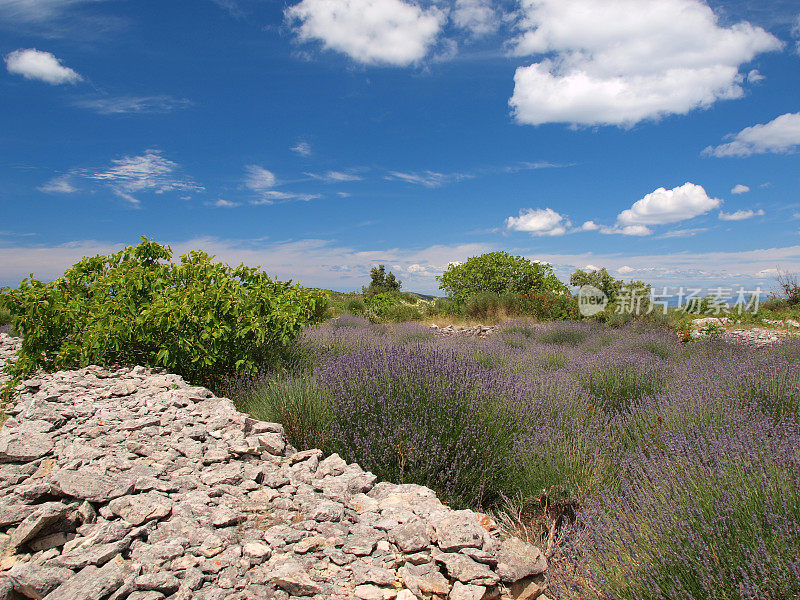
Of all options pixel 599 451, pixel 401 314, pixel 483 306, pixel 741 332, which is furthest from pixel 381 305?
pixel 599 451

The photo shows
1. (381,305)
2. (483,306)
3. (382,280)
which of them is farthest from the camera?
(382,280)

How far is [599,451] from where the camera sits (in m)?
3.30

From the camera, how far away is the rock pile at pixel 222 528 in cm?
198

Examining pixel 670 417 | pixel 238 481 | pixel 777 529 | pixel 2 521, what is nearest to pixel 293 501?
pixel 238 481

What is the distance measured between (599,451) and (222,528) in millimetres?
2418

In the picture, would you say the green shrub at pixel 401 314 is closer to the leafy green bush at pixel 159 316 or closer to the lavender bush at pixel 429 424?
the leafy green bush at pixel 159 316

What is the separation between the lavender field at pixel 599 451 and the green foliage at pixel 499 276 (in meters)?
11.0

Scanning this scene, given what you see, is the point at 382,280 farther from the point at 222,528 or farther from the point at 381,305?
the point at 222,528

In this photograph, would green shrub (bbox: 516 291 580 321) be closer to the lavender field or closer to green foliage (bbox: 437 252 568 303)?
Answer: green foliage (bbox: 437 252 568 303)

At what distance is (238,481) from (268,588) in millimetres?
1042

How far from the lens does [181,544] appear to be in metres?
2.14

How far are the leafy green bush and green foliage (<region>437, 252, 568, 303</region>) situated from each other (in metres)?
11.1

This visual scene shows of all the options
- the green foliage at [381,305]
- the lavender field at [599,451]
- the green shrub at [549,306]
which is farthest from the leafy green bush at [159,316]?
Answer: the green foliage at [381,305]

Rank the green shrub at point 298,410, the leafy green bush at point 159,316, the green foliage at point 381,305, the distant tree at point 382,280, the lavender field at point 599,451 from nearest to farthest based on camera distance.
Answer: the lavender field at point 599,451
the green shrub at point 298,410
the leafy green bush at point 159,316
the green foliage at point 381,305
the distant tree at point 382,280
